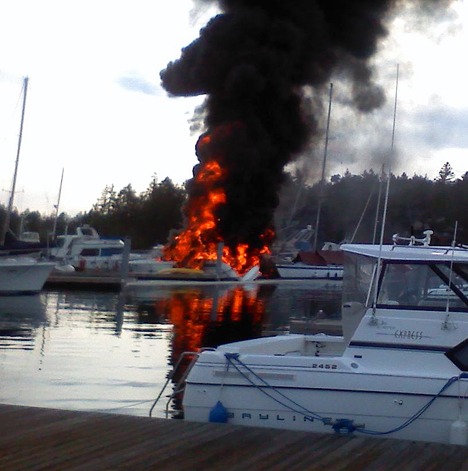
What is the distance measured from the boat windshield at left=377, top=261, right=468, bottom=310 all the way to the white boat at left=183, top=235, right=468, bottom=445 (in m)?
0.01

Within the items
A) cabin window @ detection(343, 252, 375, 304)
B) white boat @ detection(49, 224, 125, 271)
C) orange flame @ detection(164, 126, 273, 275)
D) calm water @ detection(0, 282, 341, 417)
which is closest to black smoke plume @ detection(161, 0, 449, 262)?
orange flame @ detection(164, 126, 273, 275)

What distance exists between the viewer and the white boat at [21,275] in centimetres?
2916

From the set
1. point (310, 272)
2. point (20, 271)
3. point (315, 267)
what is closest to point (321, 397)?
point (20, 271)

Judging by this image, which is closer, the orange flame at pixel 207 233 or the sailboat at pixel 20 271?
the sailboat at pixel 20 271

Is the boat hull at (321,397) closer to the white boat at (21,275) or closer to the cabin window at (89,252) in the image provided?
the white boat at (21,275)

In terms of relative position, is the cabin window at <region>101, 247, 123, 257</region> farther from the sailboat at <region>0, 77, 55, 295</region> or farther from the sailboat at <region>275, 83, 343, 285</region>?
the sailboat at <region>0, 77, 55, 295</region>

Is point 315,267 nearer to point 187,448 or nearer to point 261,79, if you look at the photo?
point 261,79

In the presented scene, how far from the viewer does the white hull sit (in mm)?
49469

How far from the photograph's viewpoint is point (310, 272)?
A: 1959 inches

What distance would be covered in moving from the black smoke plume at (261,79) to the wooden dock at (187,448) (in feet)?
130

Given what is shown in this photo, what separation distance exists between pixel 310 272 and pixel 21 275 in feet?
76.3

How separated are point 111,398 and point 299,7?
129 feet

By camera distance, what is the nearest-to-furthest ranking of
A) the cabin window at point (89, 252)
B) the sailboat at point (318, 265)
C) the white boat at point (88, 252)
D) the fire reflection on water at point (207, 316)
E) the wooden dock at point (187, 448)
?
the wooden dock at point (187, 448) → the fire reflection on water at point (207, 316) → the white boat at point (88, 252) → the cabin window at point (89, 252) → the sailboat at point (318, 265)

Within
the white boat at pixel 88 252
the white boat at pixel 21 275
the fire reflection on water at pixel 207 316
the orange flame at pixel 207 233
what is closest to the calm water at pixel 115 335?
the fire reflection on water at pixel 207 316
